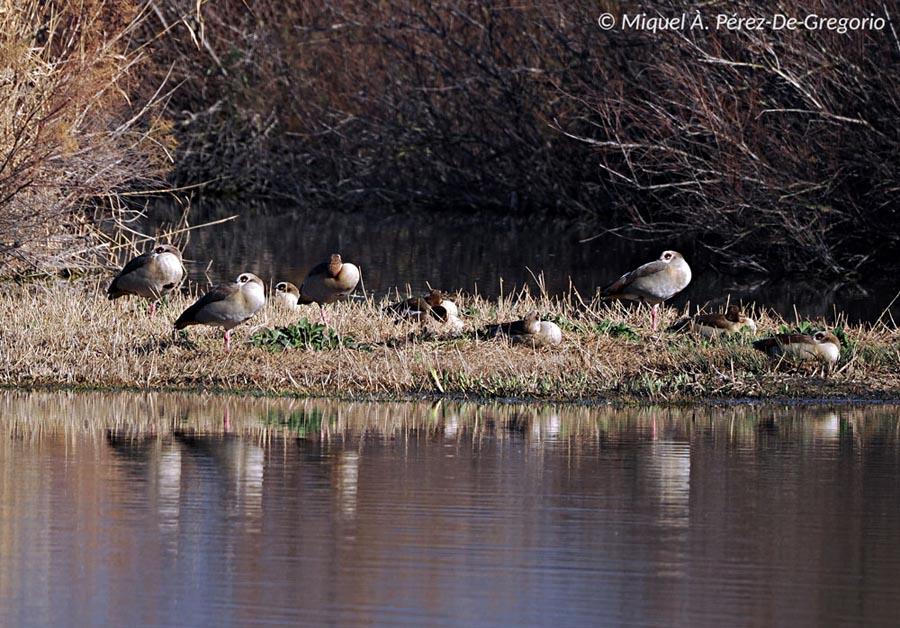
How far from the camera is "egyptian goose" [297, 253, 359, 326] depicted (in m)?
15.7

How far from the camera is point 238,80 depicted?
149 ft

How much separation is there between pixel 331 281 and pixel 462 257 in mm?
15221

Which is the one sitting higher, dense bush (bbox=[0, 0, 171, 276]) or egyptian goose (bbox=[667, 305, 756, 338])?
dense bush (bbox=[0, 0, 171, 276])

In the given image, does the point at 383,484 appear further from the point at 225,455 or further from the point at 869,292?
the point at 869,292

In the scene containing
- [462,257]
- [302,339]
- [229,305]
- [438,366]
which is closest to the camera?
[438,366]

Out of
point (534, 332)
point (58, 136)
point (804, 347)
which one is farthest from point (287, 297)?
point (804, 347)

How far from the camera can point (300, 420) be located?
12.1m

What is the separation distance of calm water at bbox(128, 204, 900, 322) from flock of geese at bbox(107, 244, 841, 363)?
3.73 meters

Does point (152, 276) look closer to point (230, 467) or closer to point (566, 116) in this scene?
point (230, 467)

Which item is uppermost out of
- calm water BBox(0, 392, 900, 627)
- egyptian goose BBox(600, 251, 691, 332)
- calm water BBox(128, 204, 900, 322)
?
calm water BBox(128, 204, 900, 322)

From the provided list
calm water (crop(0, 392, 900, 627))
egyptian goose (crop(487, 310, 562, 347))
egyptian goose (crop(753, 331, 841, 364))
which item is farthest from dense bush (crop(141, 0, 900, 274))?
calm water (crop(0, 392, 900, 627))

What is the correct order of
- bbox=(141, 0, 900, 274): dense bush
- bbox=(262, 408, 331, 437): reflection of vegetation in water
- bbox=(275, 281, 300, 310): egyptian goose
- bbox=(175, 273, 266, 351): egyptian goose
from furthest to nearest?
1. bbox=(141, 0, 900, 274): dense bush
2. bbox=(275, 281, 300, 310): egyptian goose
3. bbox=(175, 273, 266, 351): egyptian goose
4. bbox=(262, 408, 331, 437): reflection of vegetation in water

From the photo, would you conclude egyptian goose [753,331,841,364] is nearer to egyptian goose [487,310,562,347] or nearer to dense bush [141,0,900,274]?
egyptian goose [487,310,562,347]

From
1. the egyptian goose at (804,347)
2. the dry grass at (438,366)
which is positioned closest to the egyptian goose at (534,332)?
the dry grass at (438,366)
